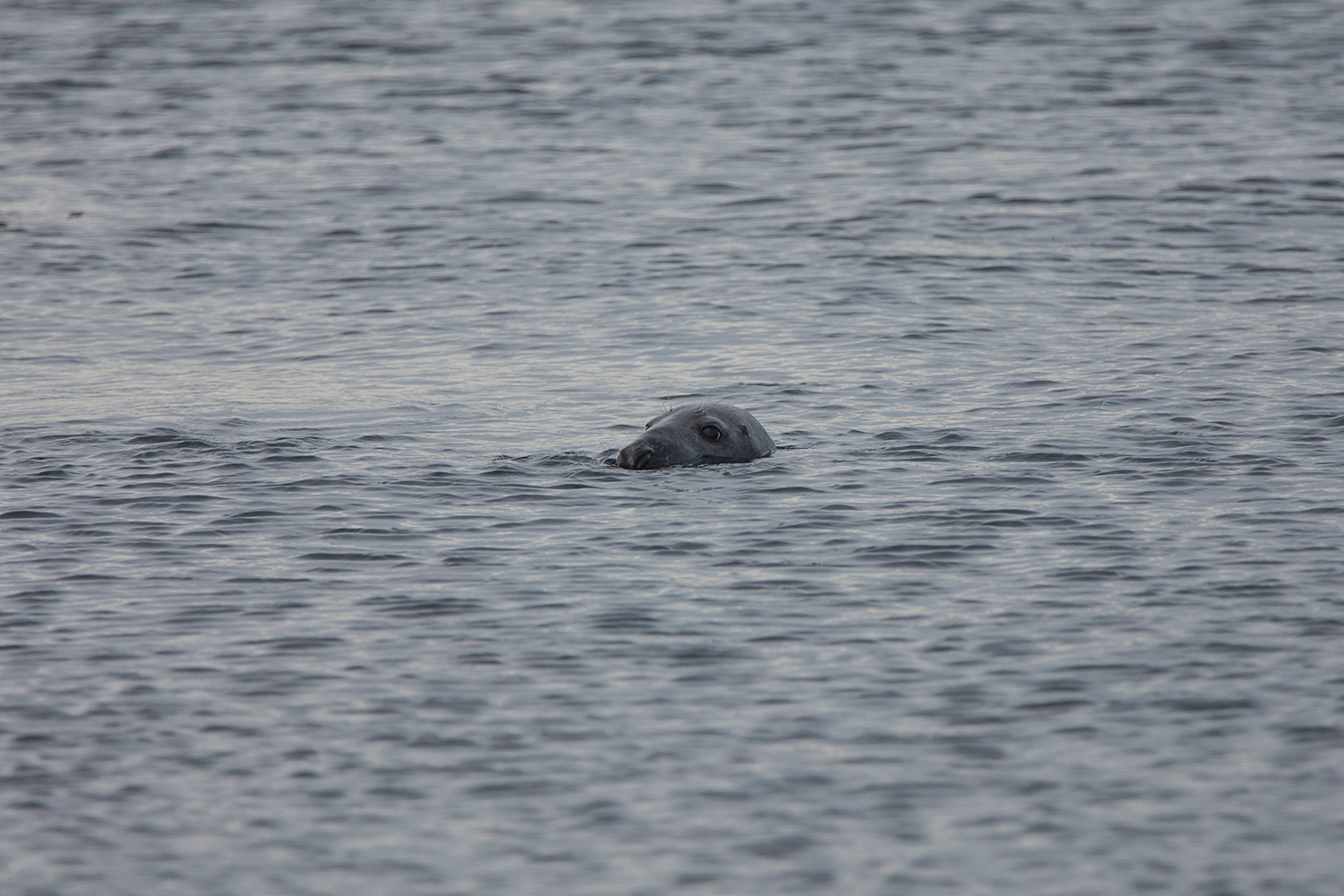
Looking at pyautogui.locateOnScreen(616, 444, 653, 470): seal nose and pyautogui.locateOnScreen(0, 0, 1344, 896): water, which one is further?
pyautogui.locateOnScreen(616, 444, 653, 470): seal nose

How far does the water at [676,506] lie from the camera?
9812 mm

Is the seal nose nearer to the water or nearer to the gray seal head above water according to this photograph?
the gray seal head above water

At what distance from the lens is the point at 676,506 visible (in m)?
15.0

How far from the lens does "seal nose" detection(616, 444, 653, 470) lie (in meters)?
16.0

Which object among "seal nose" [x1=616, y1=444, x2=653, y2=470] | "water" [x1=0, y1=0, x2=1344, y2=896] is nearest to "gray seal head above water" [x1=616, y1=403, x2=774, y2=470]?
"seal nose" [x1=616, y1=444, x2=653, y2=470]

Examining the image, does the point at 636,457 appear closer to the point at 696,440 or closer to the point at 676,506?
the point at 696,440

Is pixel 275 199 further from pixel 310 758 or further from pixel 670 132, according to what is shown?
pixel 310 758

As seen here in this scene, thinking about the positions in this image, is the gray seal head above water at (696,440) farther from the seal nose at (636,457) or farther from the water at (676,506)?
the water at (676,506)

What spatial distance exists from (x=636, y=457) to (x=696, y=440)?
57 cm

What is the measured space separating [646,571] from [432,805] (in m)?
3.74

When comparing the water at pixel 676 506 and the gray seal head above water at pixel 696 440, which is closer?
the water at pixel 676 506

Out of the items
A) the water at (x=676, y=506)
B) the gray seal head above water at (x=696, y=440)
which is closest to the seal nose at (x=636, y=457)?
the gray seal head above water at (x=696, y=440)

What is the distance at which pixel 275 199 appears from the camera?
2970 cm

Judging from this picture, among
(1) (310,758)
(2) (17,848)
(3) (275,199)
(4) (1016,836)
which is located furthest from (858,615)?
(3) (275,199)
